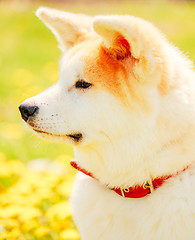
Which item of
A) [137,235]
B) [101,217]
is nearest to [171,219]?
[137,235]

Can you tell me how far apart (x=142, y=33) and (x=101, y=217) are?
1061mm

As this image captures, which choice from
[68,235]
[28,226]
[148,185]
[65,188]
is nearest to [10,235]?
[28,226]

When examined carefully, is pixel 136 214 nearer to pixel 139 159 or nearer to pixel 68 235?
pixel 139 159

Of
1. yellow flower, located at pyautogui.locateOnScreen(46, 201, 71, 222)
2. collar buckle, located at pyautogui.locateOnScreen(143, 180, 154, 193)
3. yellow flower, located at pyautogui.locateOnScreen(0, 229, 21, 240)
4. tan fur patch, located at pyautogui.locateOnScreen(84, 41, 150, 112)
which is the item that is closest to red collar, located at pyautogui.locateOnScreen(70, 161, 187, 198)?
collar buckle, located at pyautogui.locateOnScreen(143, 180, 154, 193)

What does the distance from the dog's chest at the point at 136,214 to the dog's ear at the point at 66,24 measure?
3.23ft

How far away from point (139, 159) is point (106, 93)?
0.41 meters

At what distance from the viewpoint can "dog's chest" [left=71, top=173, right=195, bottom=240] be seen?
2016mm

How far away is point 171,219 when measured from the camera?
79.7 inches

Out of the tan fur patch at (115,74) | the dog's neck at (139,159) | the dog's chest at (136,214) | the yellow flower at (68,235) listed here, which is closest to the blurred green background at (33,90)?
the yellow flower at (68,235)

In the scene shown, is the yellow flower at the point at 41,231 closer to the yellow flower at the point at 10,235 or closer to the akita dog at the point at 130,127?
the yellow flower at the point at 10,235

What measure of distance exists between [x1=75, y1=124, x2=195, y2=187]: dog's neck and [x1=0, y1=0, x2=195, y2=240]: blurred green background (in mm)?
524

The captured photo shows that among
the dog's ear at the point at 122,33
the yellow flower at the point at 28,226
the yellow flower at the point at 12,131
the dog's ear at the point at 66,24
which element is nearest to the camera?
the dog's ear at the point at 122,33

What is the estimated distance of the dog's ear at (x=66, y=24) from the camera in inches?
97.9

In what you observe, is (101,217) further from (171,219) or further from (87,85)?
(87,85)
